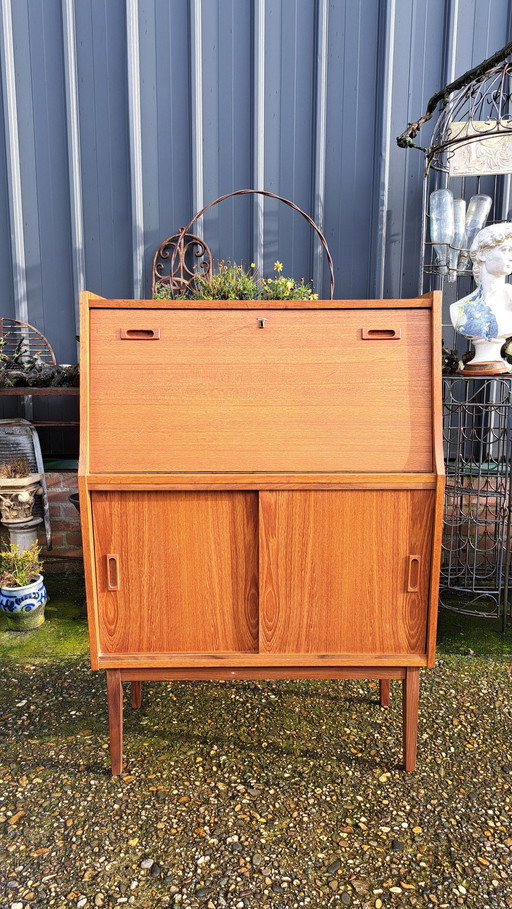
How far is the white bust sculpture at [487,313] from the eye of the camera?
109 inches

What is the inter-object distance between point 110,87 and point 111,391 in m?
2.74

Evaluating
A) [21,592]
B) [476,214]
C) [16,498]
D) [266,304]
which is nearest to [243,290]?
[266,304]

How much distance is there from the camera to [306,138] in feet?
11.4

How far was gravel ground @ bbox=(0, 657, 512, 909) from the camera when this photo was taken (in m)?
1.51

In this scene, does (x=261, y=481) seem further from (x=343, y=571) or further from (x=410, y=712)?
(x=410, y=712)

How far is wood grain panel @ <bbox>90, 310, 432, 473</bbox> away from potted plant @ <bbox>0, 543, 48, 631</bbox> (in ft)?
4.98

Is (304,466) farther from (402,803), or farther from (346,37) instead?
(346,37)

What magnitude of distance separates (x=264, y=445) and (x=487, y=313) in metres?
1.67

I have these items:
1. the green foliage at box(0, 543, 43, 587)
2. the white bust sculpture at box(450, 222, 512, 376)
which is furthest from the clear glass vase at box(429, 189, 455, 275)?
the green foliage at box(0, 543, 43, 587)

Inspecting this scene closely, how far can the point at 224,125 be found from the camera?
137 inches

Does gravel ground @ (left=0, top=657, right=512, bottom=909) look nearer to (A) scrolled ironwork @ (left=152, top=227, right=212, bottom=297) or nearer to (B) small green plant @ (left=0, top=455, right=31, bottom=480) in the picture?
(B) small green plant @ (left=0, top=455, right=31, bottom=480)

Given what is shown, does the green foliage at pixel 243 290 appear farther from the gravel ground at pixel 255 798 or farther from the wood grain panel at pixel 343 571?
the gravel ground at pixel 255 798

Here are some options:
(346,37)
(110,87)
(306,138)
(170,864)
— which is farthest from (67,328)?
(170,864)

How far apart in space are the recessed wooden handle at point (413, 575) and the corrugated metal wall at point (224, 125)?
2.24 m
